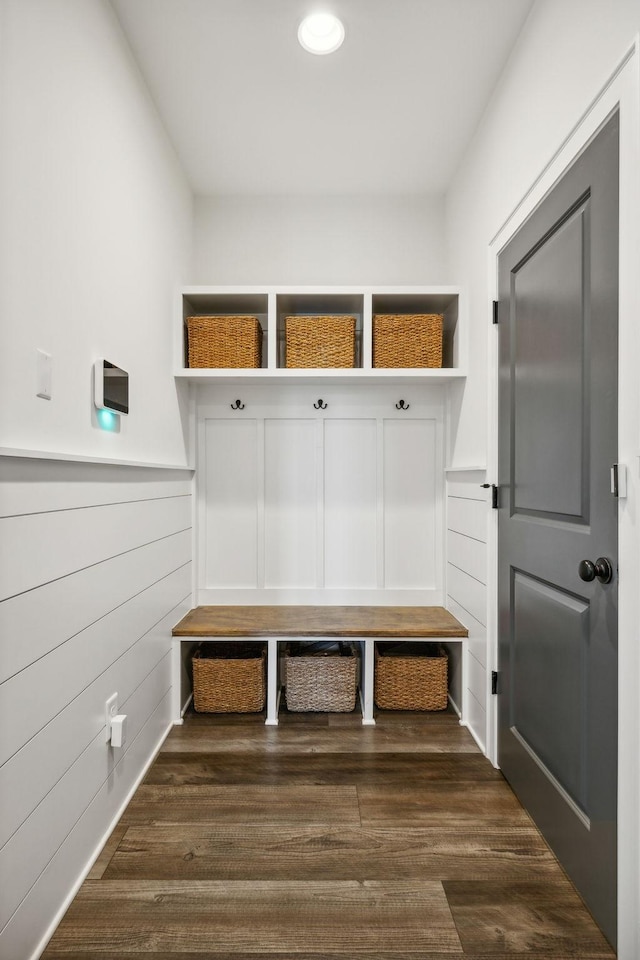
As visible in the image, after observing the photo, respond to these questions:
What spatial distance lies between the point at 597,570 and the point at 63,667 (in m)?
1.33

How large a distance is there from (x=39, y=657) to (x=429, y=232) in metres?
2.60

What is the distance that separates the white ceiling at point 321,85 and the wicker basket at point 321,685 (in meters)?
2.30

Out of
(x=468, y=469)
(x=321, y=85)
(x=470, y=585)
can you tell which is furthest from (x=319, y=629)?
(x=321, y=85)

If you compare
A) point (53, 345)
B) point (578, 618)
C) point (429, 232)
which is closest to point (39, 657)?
point (53, 345)

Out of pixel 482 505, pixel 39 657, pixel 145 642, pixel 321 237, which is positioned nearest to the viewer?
pixel 39 657

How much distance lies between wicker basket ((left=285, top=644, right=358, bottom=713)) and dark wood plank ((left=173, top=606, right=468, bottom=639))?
19 cm

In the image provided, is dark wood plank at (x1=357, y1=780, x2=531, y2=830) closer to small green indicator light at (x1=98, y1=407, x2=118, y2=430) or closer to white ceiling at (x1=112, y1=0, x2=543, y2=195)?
small green indicator light at (x1=98, y1=407, x2=118, y2=430)

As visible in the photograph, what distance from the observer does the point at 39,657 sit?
1202mm

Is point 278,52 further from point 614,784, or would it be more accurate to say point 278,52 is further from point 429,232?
point 614,784

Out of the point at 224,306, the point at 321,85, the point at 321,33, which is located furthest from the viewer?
the point at 224,306

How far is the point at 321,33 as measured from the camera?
170 cm

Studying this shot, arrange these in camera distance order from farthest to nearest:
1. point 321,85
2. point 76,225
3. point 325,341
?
point 325,341 → point 321,85 → point 76,225

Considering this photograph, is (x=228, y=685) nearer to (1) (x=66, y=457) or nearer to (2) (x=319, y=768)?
(2) (x=319, y=768)

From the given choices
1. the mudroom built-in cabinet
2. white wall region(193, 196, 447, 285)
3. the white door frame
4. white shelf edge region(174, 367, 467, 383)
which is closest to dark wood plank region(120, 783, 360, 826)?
the white door frame
